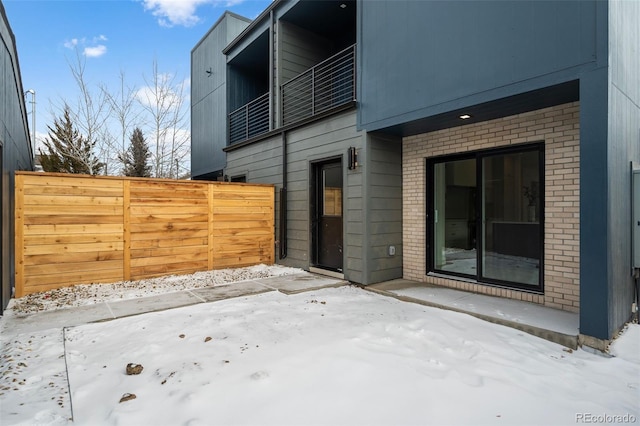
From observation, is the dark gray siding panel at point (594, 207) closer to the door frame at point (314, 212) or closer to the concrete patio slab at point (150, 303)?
the door frame at point (314, 212)

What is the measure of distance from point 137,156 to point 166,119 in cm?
469

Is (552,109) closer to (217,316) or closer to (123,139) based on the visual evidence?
(217,316)

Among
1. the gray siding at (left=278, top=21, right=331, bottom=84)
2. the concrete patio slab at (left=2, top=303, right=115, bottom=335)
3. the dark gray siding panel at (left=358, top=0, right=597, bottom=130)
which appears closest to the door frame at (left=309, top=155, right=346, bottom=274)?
the dark gray siding panel at (left=358, top=0, right=597, bottom=130)

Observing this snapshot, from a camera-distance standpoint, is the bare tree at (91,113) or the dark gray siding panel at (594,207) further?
the bare tree at (91,113)

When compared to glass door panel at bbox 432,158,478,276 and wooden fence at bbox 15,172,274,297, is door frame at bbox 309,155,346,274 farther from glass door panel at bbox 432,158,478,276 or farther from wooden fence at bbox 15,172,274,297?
glass door panel at bbox 432,158,478,276

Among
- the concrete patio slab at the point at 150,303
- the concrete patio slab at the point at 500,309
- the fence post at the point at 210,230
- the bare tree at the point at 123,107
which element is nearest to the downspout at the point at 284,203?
the fence post at the point at 210,230

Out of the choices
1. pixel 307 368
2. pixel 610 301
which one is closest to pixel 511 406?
pixel 307 368

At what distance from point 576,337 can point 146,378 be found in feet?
11.9

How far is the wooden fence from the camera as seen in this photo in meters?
4.71

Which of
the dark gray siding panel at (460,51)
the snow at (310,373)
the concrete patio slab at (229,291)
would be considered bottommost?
the snow at (310,373)

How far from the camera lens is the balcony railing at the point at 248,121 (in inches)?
348

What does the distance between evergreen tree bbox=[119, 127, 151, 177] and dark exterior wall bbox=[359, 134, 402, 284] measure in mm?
11608

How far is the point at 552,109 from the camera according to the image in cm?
408

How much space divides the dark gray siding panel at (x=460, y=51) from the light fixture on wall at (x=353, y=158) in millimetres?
420
